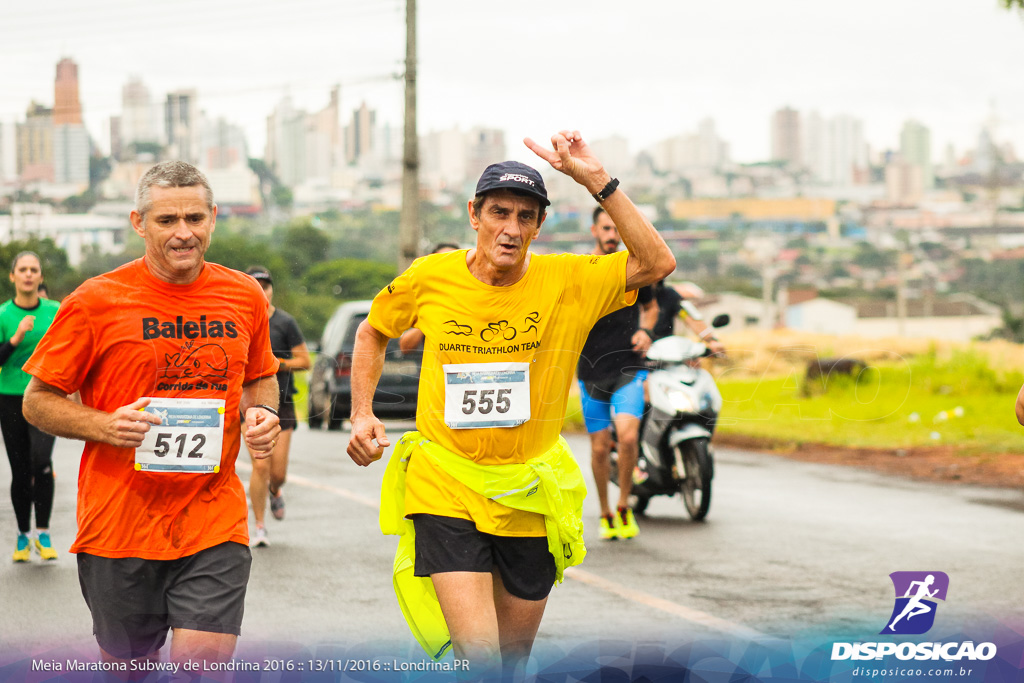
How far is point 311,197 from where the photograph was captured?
102 feet

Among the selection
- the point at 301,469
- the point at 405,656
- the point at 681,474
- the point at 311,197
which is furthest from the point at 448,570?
the point at 311,197

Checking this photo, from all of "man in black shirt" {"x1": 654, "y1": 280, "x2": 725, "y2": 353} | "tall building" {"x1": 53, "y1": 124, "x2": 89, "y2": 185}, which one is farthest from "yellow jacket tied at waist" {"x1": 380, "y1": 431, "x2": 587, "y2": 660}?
"tall building" {"x1": 53, "y1": 124, "x2": 89, "y2": 185}

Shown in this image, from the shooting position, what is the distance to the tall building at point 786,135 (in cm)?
10619

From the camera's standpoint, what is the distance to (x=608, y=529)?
9195mm

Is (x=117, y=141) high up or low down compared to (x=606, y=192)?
up

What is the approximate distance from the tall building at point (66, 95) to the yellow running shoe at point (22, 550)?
65.7 feet

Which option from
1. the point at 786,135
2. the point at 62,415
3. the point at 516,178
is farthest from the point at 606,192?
the point at 786,135

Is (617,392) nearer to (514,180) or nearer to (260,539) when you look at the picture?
(260,539)

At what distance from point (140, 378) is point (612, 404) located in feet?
19.4

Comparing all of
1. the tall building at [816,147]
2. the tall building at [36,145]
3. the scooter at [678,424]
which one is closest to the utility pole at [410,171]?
the tall building at [36,145]

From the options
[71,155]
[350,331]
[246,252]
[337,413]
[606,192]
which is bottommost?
[337,413]

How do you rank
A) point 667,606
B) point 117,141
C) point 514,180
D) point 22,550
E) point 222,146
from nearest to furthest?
point 514,180, point 667,606, point 22,550, point 117,141, point 222,146

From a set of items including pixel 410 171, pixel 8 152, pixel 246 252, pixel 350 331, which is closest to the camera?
pixel 350 331

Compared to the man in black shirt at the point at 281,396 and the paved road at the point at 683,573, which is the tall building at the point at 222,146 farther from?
the man in black shirt at the point at 281,396
